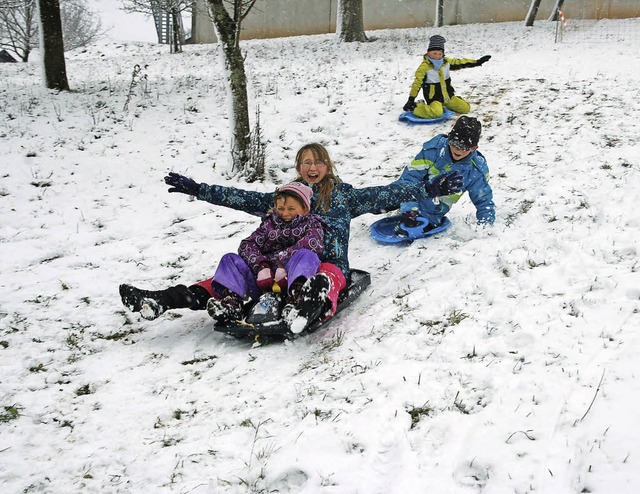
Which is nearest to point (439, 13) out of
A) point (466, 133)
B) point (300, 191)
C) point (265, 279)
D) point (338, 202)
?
point (466, 133)

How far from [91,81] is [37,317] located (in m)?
11.3

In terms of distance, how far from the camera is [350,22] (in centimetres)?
1934

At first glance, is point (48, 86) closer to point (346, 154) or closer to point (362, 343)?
point (346, 154)

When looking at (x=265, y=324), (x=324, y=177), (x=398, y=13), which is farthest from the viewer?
(x=398, y=13)

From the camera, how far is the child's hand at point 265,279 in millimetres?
4145

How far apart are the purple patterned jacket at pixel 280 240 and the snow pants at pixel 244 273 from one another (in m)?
0.13

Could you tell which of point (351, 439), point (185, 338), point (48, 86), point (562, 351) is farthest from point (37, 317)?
point (48, 86)

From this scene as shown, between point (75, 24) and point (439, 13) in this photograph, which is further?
point (75, 24)

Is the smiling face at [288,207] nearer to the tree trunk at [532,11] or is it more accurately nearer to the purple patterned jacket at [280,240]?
the purple patterned jacket at [280,240]

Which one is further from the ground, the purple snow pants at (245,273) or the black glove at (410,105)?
the black glove at (410,105)

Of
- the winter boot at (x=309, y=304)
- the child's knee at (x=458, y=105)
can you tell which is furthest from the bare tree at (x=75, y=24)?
the winter boot at (x=309, y=304)

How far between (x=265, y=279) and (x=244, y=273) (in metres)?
0.17

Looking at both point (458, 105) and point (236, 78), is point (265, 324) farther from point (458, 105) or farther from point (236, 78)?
point (458, 105)

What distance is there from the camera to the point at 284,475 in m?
2.51
